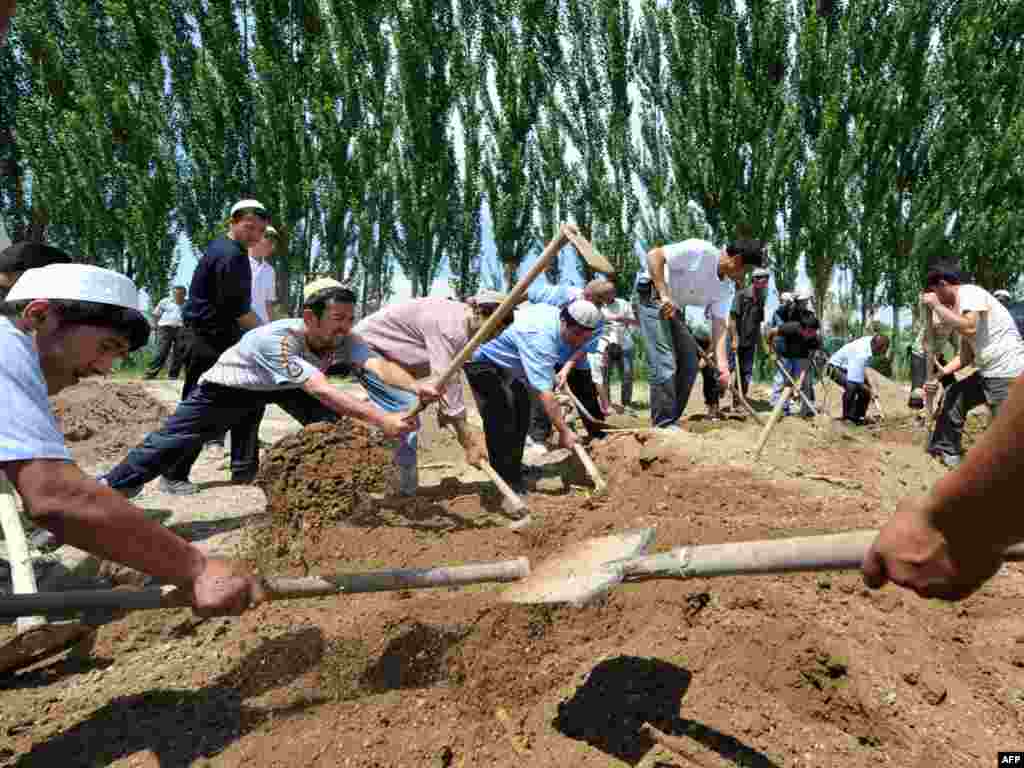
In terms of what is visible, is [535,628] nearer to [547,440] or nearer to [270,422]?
[547,440]

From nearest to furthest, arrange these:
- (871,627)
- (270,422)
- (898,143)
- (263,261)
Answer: (871,627) → (263,261) → (270,422) → (898,143)

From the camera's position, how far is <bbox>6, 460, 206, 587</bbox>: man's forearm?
1.66m

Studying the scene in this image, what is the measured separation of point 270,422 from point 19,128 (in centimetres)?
1108

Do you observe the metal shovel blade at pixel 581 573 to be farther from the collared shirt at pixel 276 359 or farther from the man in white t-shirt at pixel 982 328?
the man in white t-shirt at pixel 982 328

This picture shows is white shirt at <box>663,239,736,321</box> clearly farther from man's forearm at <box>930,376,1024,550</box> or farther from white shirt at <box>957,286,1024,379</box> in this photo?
man's forearm at <box>930,376,1024,550</box>

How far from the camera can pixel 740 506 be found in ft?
12.8

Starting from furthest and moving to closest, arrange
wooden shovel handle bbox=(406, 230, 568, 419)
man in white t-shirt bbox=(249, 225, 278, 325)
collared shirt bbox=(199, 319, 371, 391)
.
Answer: man in white t-shirt bbox=(249, 225, 278, 325) < collared shirt bbox=(199, 319, 371, 391) < wooden shovel handle bbox=(406, 230, 568, 419)

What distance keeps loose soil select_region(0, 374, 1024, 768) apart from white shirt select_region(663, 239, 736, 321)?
2.59 metres

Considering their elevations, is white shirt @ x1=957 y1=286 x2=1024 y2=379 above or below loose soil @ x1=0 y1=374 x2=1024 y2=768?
above

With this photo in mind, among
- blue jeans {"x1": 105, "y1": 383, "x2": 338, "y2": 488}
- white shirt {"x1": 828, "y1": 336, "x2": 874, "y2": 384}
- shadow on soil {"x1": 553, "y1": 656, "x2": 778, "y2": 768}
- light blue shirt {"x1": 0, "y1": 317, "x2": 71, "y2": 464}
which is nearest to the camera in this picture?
light blue shirt {"x1": 0, "y1": 317, "x2": 71, "y2": 464}

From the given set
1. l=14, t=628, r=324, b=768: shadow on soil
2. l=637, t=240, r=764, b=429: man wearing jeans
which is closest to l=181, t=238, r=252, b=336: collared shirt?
l=14, t=628, r=324, b=768: shadow on soil

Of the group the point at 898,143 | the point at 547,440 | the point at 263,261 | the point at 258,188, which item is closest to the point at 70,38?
the point at 258,188

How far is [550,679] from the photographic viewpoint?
2.20m

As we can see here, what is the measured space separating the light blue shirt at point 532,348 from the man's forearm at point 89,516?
9.30 ft
